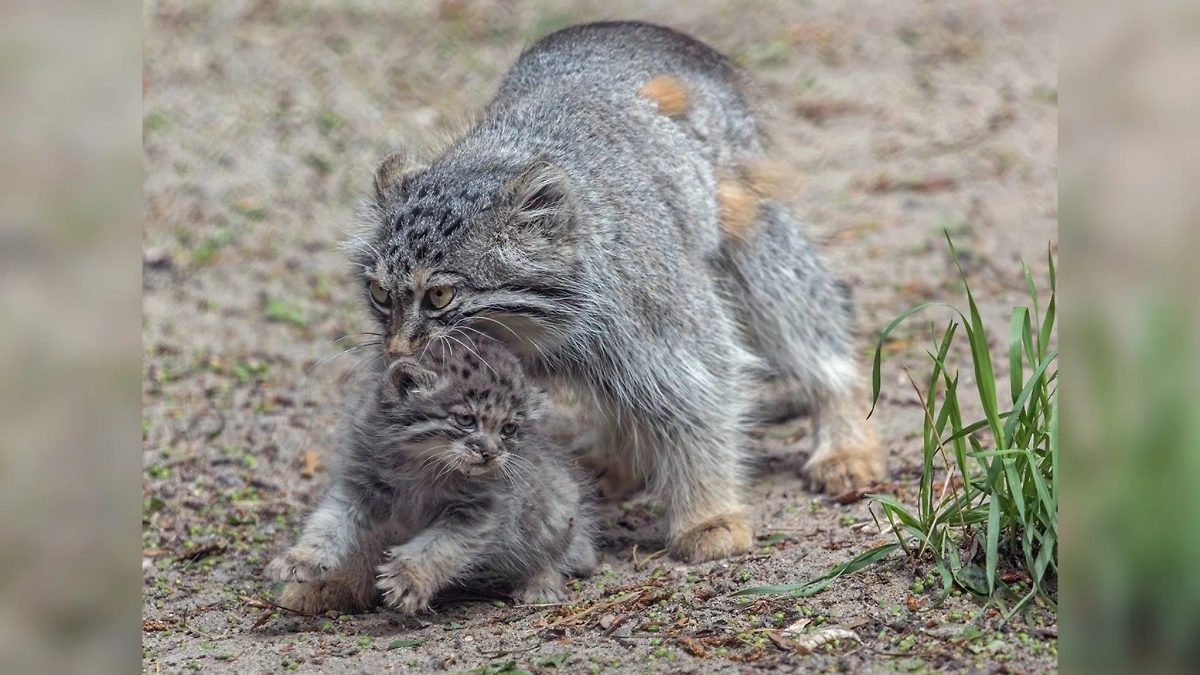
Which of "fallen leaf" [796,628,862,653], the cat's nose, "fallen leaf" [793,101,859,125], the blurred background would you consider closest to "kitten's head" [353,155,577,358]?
the cat's nose

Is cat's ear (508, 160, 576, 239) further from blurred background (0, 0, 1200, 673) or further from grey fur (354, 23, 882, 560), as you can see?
blurred background (0, 0, 1200, 673)

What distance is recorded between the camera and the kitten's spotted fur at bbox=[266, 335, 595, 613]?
4.25 metres

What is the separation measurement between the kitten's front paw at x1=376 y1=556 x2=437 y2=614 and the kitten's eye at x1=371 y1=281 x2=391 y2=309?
99 cm

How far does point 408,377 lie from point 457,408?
22 centimetres

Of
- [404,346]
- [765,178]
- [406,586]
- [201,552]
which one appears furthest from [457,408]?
[765,178]

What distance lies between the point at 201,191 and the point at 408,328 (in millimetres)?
4325

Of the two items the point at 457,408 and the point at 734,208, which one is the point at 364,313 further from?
the point at 734,208
